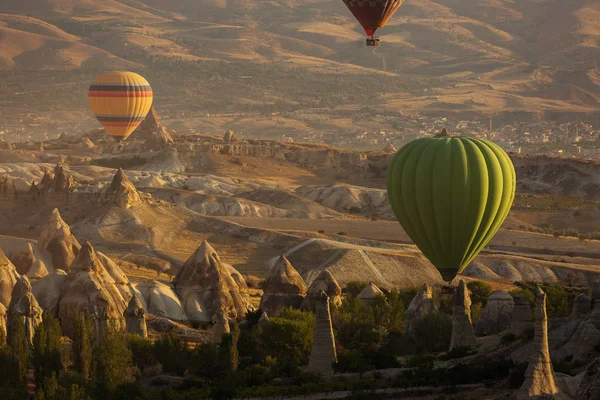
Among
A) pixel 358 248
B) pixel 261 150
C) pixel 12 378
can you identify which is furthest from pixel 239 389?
pixel 261 150

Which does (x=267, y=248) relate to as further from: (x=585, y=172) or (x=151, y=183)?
(x=585, y=172)

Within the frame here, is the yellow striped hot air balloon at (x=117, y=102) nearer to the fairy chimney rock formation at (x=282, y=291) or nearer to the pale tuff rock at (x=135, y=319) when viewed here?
the fairy chimney rock formation at (x=282, y=291)

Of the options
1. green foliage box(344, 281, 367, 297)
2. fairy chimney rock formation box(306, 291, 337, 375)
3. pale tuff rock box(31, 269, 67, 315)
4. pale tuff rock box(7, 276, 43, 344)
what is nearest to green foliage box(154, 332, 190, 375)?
pale tuff rock box(7, 276, 43, 344)

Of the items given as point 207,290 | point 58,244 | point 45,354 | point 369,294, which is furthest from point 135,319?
point 58,244

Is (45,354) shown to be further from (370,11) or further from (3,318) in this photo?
(370,11)

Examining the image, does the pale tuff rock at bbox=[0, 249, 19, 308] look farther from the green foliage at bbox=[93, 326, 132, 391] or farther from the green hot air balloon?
the green hot air balloon

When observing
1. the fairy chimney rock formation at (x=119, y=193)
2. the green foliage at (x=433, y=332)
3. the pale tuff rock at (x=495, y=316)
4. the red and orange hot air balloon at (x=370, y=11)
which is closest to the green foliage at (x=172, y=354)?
the green foliage at (x=433, y=332)
